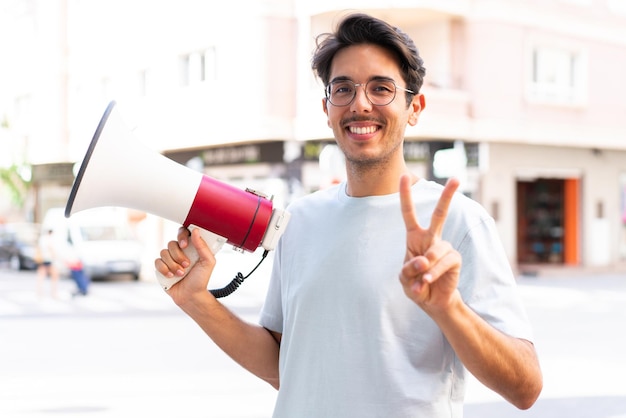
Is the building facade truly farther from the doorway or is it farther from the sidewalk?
the sidewalk

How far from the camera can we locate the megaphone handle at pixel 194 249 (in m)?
2.17

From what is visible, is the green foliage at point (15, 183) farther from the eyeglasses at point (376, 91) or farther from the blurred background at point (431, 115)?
the eyeglasses at point (376, 91)

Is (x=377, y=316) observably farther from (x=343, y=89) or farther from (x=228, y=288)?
(x=228, y=288)

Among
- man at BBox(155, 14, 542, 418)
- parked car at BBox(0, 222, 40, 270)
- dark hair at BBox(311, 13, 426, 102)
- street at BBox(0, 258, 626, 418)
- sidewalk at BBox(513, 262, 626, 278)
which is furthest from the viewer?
parked car at BBox(0, 222, 40, 270)

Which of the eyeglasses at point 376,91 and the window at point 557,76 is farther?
the window at point 557,76

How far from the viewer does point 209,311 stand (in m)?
2.16

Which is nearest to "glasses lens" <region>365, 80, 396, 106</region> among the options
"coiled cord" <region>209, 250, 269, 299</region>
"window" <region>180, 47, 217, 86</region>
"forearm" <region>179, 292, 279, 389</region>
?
Answer: "coiled cord" <region>209, 250, 269, 299</region>

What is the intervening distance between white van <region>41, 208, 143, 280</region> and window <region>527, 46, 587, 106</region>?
412 inches

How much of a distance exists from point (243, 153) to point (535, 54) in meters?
7.76

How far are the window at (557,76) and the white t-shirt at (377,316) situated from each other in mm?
18598

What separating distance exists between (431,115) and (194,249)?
1634cm

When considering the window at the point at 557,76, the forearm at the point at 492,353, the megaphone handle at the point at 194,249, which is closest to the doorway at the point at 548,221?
the window at the point at 557,76

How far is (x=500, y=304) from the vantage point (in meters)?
1.75

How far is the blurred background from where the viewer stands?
1873 centimetres
